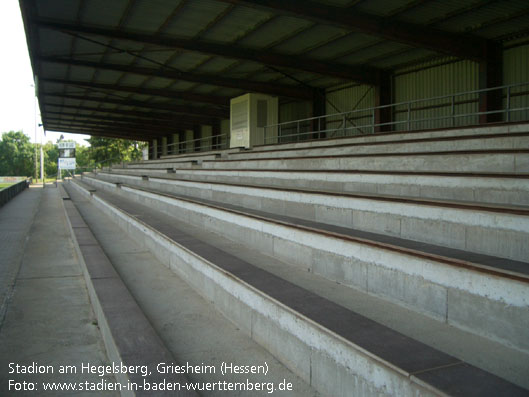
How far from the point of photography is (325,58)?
16359mm

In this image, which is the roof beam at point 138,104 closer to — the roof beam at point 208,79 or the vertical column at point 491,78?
the roof beam at point 208,79

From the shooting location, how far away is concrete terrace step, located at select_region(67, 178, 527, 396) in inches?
75.2

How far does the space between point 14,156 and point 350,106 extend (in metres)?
104

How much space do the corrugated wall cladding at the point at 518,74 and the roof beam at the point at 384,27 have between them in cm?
75

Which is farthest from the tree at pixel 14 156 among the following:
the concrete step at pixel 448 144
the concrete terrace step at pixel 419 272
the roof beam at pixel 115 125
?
the concrete terrace step at pixel 419 272

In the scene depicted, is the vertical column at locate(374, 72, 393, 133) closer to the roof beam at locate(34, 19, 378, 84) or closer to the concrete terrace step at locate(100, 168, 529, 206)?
the roof beam at locate(34, 19, 378, 84)

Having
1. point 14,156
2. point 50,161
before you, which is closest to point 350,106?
point 14,156

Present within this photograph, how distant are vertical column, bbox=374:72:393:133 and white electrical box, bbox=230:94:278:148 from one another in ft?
20.6

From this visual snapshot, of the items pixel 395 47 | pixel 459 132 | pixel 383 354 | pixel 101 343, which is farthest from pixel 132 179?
pixel 383 354

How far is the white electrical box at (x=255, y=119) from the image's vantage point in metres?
22.1

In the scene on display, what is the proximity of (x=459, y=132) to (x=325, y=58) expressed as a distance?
8.95 meters

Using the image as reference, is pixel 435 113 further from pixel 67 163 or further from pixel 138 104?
pixel 67 163

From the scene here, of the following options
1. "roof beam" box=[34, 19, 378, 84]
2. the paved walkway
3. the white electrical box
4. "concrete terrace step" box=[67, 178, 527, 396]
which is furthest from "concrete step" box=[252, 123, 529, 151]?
the white electrical box

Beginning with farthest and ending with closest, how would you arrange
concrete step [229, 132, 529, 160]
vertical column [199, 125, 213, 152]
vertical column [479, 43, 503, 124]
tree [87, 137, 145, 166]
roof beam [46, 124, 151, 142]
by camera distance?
tree [87, 137, 145, 166], roof beam [46, 124, 151, 142], vertical column [199, 125, 213, 152], vertical column [479, 43, 503, 124], concrete step [229, 132, 529, 160]
